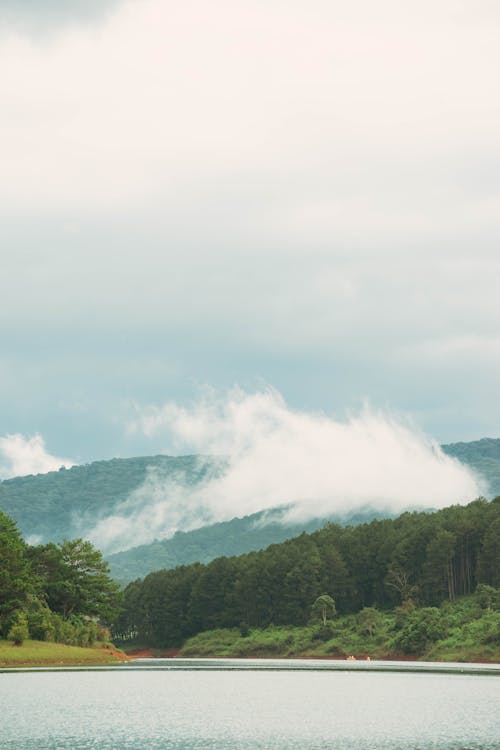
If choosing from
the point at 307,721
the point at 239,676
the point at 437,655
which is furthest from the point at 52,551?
the point at 307,721

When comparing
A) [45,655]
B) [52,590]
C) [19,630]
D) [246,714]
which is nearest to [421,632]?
[52,590]

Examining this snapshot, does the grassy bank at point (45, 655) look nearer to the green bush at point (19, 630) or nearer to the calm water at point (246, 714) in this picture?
the green bush at point (19, 630)

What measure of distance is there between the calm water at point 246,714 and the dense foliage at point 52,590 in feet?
89.8

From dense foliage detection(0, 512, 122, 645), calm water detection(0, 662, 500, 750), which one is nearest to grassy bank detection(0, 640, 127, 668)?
dense foliage detection(0, 512, 122, 645)

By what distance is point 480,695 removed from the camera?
9650cm

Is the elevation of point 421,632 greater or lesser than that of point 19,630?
lesser

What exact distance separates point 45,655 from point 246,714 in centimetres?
7566

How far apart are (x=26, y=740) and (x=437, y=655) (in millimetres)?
139614

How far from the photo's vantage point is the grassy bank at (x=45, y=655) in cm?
14088

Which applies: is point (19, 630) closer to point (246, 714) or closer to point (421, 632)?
point (246, 714)

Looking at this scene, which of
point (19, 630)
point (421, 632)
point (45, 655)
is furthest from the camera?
point (421, 632)

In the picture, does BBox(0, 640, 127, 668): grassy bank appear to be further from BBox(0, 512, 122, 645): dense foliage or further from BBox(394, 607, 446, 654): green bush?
BBox(394, 607, 446, 654): green bush

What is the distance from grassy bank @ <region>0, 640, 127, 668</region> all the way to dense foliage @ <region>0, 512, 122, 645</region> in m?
1.67

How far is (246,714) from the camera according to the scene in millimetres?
77000
